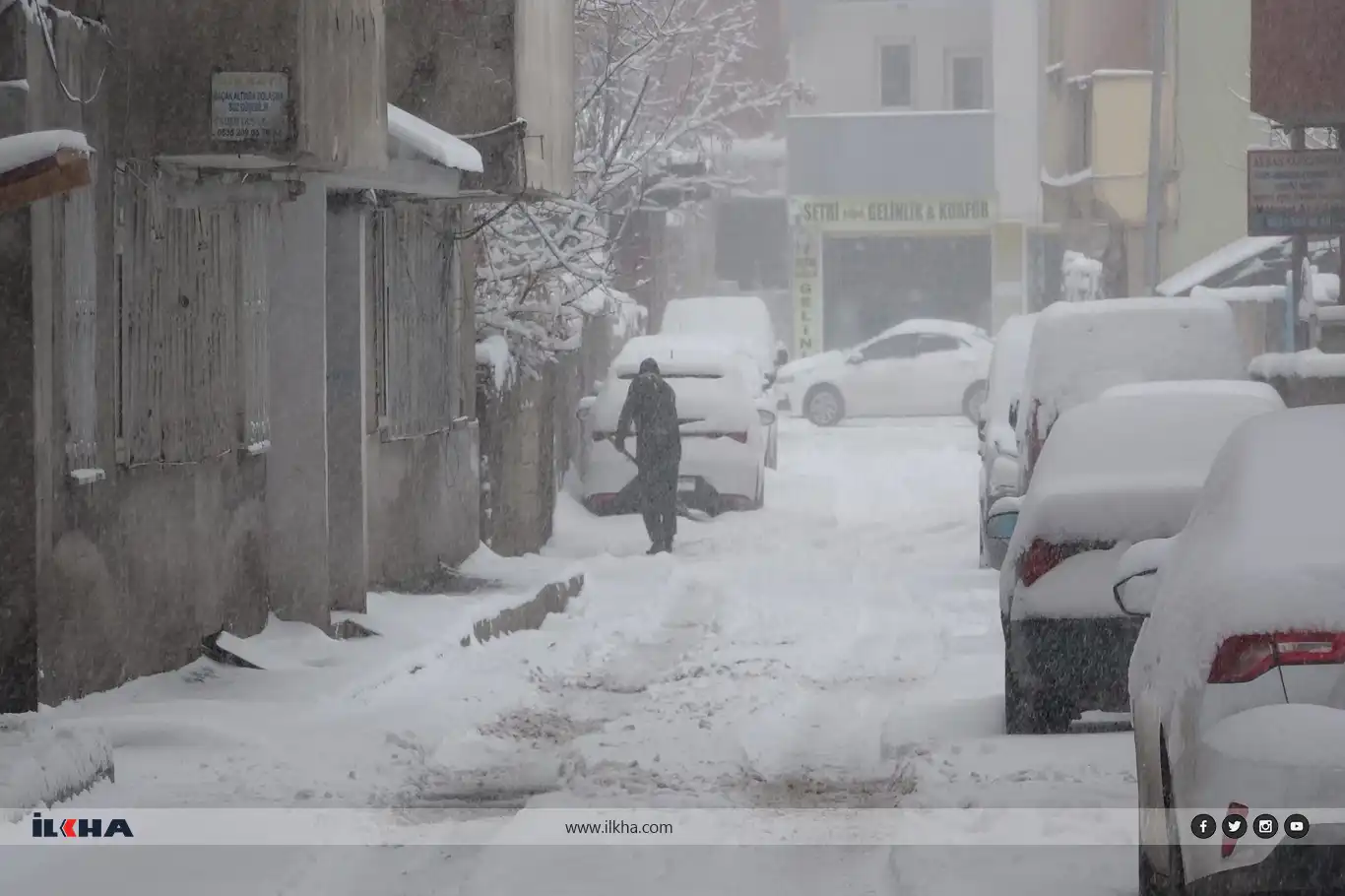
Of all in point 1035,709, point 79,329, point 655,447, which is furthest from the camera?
point 655,447

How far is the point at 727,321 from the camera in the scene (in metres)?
32.5

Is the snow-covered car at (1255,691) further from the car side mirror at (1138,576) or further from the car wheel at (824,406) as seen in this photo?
the car wheel at (824,406)

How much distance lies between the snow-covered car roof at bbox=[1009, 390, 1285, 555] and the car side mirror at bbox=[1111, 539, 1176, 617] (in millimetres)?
1401

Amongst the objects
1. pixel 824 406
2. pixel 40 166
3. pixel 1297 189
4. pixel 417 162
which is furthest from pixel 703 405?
pixel 824 406

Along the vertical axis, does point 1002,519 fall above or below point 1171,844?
above

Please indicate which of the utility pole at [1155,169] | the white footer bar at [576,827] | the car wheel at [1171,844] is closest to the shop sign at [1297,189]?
the utility pole at [1155,169]

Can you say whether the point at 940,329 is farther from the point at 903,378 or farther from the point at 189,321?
the point at 189,321

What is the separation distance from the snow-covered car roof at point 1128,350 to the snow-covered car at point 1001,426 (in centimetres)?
46

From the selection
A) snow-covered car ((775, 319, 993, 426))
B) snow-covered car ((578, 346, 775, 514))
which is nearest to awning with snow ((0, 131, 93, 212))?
snow-covered car ((578, 346, 775, 514))

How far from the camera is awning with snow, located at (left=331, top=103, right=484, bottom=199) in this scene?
42.5ft

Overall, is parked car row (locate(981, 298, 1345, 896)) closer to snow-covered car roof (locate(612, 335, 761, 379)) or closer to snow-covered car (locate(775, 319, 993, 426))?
snow-covered car roof (locate(612, 335, 761, 379))

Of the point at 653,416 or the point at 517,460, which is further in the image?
the point at 653,416

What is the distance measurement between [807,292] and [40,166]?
39274 mm

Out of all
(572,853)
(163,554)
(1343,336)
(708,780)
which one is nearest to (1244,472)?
(572,853)
